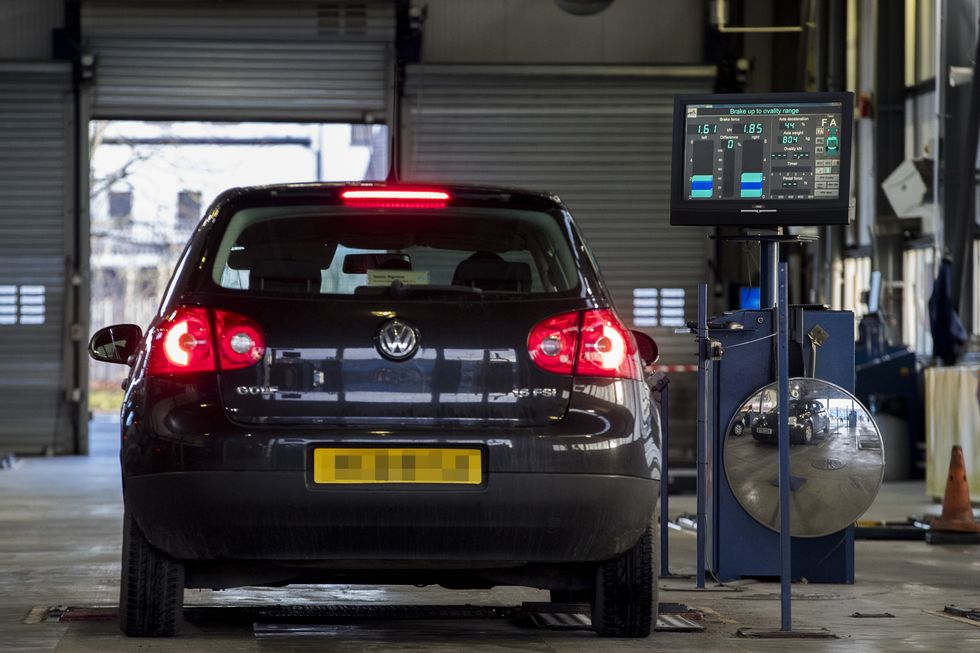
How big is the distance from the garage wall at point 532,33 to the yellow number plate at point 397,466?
16.1m

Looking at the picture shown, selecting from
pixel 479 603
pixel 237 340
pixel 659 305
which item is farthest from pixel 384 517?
pixel 659 305

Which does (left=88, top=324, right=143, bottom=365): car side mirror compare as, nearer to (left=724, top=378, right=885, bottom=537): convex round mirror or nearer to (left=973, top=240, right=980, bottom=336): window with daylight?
(left=724, top=378, right=885, bottom=537): convex round mirror

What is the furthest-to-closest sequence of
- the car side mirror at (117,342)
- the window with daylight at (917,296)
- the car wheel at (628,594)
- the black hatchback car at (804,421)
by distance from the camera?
the window with daylight at (917,296) → the black hatchback car at (804,421) → the car side mirror at (117,342) → the car wheel at (628,594)

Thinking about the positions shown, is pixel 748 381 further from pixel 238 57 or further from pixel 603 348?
pixel 238 57

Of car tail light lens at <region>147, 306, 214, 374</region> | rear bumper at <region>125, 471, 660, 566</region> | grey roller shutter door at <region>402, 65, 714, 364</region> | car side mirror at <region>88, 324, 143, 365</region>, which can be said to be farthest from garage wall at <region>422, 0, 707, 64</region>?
rear bumper at <region>125, 471, 660, 566</region>

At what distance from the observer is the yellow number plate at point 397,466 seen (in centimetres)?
475

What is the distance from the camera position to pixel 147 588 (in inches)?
202

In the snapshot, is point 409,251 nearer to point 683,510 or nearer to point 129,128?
point 683,510

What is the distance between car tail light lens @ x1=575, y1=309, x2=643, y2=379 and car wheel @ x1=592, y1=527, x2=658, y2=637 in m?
0.56

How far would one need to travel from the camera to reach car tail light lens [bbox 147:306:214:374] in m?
4.84

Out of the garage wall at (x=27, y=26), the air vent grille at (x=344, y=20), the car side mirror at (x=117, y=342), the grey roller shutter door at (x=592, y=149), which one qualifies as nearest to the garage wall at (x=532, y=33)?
the grey roller shutter door at (x=592, y=149)

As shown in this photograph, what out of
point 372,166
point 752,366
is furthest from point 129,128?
point 752,366

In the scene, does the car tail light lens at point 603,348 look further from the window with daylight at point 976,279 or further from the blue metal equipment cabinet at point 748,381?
the window with daylight at point 976,279

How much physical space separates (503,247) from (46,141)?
54.2ft
